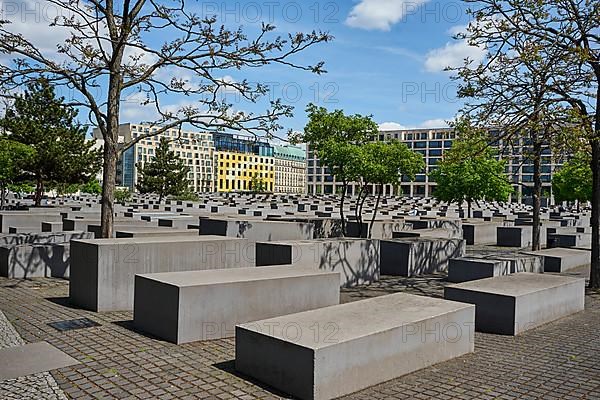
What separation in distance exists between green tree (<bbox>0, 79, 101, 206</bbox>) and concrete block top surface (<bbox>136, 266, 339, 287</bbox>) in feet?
92.9

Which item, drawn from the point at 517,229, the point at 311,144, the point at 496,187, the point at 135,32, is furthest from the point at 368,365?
the point at 496,187

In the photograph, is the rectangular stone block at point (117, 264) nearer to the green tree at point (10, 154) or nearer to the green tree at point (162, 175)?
the green tree at point (10, 154)

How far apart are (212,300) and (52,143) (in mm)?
31596

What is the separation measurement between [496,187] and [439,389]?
108 feet

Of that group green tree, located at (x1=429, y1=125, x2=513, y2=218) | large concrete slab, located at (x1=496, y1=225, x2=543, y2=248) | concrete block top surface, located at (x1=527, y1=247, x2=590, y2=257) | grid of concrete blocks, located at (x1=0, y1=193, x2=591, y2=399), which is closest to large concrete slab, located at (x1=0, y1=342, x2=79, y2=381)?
grid of concrete blocks, located at (x1=0, y1=193, x2=591, y2=399)

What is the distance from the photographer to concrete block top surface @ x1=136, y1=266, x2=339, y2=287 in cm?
795

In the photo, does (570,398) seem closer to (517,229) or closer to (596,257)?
(596,257)

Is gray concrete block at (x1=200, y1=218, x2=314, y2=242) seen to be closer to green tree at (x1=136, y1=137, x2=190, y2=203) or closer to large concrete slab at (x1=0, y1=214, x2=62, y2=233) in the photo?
large concrete slab at (x1=0, y1=214, x2=62, y2=233)

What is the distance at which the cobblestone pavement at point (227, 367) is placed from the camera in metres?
5.84

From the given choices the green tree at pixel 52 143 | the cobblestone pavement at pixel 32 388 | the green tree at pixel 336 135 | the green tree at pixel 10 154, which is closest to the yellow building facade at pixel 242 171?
the green tree at pixel 52 143

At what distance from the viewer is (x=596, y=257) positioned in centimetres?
1291

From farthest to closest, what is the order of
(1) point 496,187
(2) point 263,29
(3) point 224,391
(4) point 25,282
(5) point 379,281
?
(1) point 496,187, (5) point 379,281, (2) point 263,29, (4) point 25,282, (3) point 224,391

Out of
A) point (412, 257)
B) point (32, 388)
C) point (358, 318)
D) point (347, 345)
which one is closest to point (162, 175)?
point (412, 257)

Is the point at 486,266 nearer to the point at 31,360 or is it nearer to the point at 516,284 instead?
the point at 516,284
